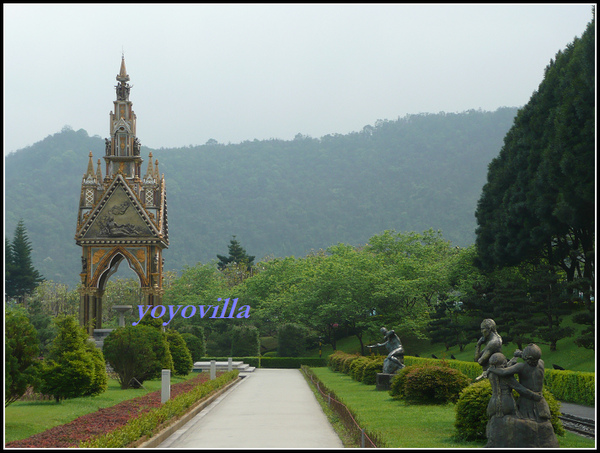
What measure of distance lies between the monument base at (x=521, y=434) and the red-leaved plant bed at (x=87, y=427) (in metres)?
7.62

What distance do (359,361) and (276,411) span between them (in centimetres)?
1230

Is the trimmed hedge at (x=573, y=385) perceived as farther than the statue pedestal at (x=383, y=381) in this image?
No

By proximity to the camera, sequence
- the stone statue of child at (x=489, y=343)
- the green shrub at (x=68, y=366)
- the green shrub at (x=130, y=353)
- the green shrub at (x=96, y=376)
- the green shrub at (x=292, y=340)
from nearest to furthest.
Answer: the stone statue of child at (x=489, y=343) < the green shrub at (x=68, y=366) < the green shrub at (x=96, y=376) < the green shrub at (x=130, y=353) < the green shrub at (x=292, y=340)

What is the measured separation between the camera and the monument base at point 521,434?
37.7 ft

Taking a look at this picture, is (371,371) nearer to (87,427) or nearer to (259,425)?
(259,425)

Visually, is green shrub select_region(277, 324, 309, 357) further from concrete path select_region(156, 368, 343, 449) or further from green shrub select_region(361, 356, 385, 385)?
concrete path select_region(156, 368, 343, 449)

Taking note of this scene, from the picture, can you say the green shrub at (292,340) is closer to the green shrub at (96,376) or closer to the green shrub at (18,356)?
the green shrub at (96,376)

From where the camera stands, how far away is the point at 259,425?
664 inches

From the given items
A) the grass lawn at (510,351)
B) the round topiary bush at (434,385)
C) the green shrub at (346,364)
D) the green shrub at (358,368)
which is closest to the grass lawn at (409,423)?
the round topiary bush at (434,385)

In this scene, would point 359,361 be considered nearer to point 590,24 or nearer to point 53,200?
point 590,24

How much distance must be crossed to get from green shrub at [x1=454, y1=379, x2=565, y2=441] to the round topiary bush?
6.37 m

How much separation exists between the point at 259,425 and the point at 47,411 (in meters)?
6.07

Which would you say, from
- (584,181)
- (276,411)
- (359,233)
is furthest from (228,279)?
(359,233)

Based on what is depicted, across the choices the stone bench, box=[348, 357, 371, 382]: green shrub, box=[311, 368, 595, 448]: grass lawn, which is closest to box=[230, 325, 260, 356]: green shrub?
the stone bench
